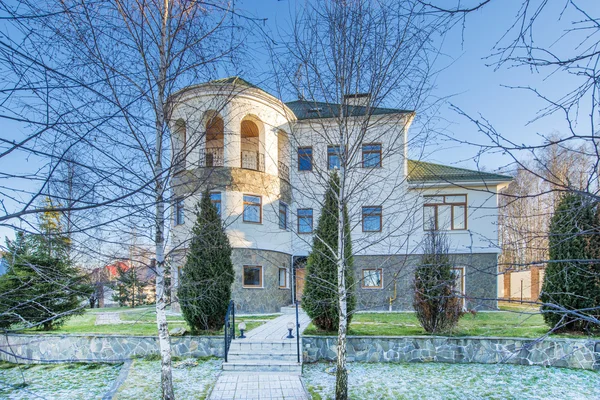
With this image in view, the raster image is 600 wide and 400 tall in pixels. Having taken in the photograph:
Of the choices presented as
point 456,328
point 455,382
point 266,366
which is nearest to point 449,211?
point 456,328

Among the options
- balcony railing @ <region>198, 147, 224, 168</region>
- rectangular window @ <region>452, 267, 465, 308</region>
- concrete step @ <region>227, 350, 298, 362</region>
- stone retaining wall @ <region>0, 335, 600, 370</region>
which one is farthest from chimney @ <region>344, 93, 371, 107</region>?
concrete step @ <region>227, 350, 298, 362</region>

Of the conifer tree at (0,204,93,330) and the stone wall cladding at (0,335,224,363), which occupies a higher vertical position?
the conifer tree at (0,204,93,330)

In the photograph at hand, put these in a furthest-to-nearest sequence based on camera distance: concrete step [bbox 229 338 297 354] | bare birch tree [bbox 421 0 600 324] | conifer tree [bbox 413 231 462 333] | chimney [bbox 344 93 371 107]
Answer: conifer tree [bbox 413 231 462 333]
concrete step [bbox 229 338 297 354]
chimney [bbox 344 93 371 107]
bare birch tree [bbox 421 0 600 324]

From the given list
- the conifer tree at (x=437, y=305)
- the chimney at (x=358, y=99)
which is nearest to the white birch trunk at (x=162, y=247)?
the chimney at (x=358, y=99)

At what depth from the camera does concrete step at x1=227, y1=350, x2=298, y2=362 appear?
770 cm

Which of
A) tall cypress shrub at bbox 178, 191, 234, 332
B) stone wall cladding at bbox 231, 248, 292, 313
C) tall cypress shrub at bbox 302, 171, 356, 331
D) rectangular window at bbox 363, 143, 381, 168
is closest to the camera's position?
rectangular window at bbox 363, 143, 381, 168

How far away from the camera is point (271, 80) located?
6.20 metres

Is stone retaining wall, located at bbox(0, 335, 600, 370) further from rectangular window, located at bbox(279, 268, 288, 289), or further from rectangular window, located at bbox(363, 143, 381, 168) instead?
rectangular window, located at bbox(279, 268, 288, 289)

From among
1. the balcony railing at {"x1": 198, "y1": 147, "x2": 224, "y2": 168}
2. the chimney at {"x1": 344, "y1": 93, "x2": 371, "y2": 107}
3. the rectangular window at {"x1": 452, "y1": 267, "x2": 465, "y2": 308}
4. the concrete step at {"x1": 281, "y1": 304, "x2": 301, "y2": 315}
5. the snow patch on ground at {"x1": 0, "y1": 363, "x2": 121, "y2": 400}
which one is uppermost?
the chimney at {"x1": 344, "y1": 93, "x2": 371, "y2": 107}

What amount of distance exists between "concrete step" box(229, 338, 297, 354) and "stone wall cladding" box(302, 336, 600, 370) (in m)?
0.35

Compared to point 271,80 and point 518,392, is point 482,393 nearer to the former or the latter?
point 518,392

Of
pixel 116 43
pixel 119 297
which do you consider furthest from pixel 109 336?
pixel 119 297

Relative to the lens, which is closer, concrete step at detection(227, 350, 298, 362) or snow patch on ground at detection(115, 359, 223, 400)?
snow patch on ground at detection(115, 359, 223, 400)

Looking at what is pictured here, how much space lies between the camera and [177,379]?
22.7ft
